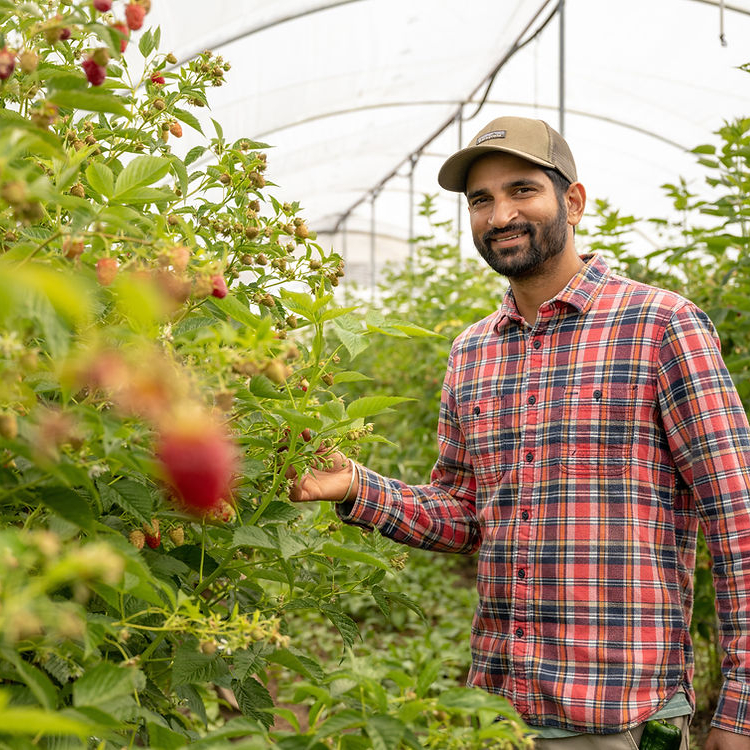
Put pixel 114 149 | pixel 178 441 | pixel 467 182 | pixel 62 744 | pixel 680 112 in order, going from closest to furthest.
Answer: pixel 178 441
pixel 62 744
pixel 114 149
pixel 467 182
pixel 680 112

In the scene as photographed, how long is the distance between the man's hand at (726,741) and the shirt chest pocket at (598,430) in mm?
492

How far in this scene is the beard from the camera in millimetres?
1726

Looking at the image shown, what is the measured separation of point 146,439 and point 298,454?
0.24m

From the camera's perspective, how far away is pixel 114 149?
1.24 meters

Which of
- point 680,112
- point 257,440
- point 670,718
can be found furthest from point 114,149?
point 680,112

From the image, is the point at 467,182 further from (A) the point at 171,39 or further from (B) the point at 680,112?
(B) the point at 680,112

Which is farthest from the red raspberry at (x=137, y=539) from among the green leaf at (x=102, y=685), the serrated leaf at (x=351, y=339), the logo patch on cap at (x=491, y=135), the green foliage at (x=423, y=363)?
the green foliage at (x=423, y=363)

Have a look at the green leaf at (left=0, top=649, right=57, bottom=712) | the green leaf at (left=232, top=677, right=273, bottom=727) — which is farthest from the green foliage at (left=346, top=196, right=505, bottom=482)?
the green leaf at (left=0, top=649, right=57, bottom=712)

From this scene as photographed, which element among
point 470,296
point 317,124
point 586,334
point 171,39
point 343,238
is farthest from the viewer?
point 343,238

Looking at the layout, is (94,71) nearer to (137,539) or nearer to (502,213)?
(137,539)

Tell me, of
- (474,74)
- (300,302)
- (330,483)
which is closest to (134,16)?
(300,302)

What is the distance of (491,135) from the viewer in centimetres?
179

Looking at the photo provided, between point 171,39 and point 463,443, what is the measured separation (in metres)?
3.38

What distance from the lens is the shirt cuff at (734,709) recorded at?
55.6 inches
